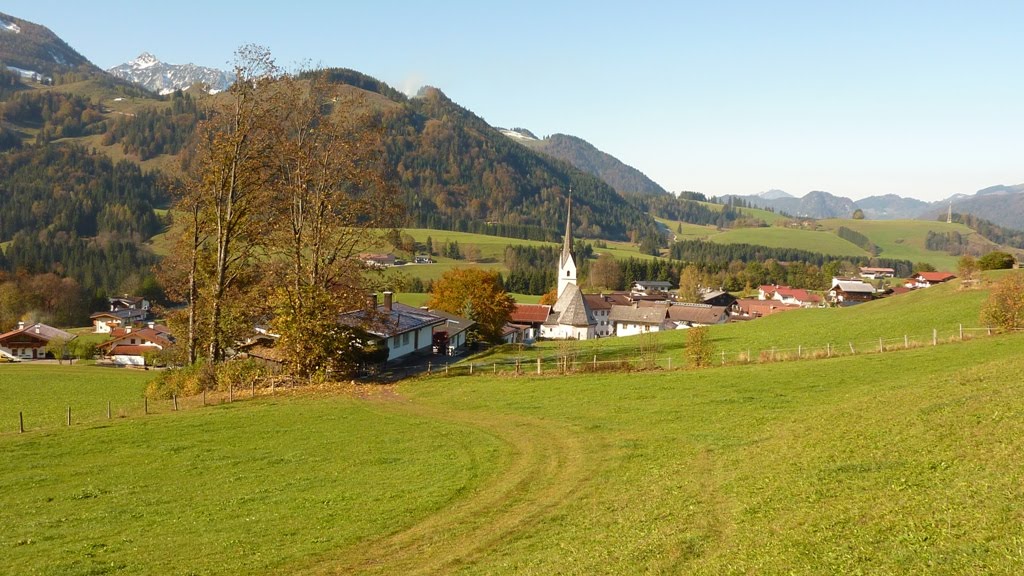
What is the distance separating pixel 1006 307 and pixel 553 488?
128 feet

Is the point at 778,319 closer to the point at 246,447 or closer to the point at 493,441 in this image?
the point at 493,441

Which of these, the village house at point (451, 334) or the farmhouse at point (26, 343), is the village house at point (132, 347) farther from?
the village house at point (451, 334)

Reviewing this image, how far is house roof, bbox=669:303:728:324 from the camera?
374 feet

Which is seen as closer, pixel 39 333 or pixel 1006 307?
pixel 1006 307

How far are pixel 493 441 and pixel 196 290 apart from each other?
2474 centimetres

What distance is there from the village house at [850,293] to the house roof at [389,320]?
89440mm

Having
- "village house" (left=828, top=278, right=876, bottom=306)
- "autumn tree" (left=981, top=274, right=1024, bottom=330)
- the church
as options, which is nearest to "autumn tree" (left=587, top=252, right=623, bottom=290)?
"village house" (left=828, top=278, right=876, bottom=306)

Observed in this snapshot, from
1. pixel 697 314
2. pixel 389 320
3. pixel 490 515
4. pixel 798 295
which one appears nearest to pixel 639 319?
pixel 697 314

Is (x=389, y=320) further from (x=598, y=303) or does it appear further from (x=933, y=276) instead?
(x=933, y=276)

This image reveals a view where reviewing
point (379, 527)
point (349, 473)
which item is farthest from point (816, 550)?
point (349, 473)

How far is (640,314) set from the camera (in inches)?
4528

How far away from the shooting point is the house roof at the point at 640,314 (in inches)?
4456

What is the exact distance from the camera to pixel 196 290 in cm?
4181

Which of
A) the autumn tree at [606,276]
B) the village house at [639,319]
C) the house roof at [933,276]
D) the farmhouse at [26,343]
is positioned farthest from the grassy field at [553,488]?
the autumn tree at [606,276]
